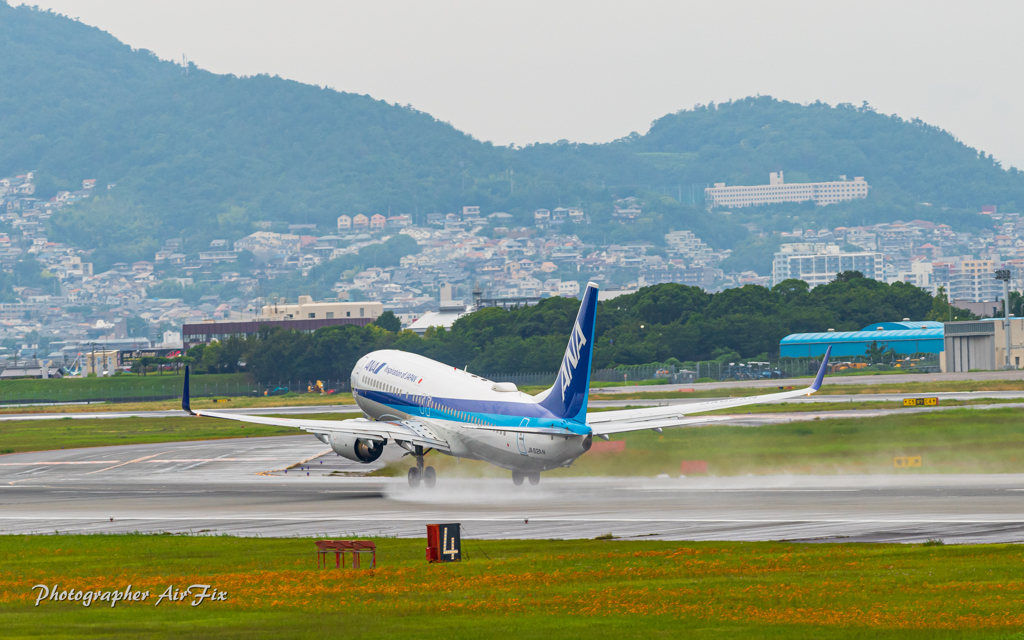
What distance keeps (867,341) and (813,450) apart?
4483 inches

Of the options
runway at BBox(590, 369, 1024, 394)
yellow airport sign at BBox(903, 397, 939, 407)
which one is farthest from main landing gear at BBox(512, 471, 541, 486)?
runway at BBox(590, 369, 1024, 394)

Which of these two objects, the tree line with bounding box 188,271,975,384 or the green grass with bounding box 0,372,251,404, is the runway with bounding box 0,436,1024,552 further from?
the tree line with bounding box 188,271,975,384

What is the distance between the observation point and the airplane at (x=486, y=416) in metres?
45.7

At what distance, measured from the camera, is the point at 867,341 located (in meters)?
166

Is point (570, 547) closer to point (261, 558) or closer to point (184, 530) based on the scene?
point (261, 558)

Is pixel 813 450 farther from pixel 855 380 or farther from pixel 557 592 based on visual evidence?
pixel 855 380

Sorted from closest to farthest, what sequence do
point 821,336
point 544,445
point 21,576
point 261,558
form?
point 21,576
point 261,558
point 544,445
point 821,336

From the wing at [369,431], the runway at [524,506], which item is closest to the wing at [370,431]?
the wing at [369,431]

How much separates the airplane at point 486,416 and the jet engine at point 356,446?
41 millimetres

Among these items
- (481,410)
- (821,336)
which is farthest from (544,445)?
(821,336)

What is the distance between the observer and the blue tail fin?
44.9m

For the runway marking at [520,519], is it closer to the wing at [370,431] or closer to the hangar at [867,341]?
the wing at [370,431]

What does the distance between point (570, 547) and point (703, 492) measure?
15.5 meters

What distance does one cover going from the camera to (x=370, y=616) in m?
24.5
